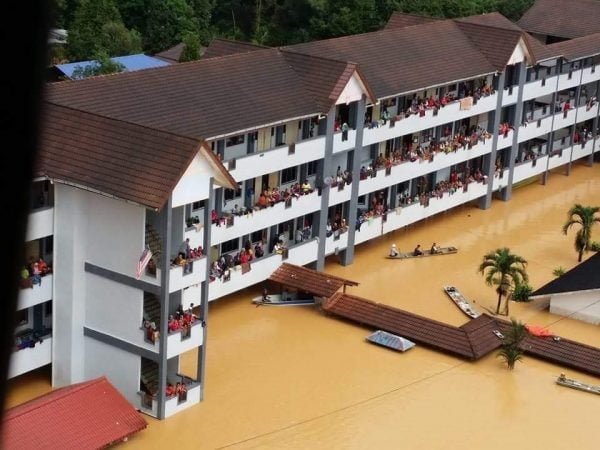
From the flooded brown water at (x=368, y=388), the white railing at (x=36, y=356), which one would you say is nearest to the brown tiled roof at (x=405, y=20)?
the flooded brown water at (x=368, y=388)

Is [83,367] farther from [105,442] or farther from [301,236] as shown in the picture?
[301,236]

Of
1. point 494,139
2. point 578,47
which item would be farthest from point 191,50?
point 578,47

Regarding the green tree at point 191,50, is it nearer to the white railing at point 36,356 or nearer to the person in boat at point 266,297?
the person in boat at point 266,297

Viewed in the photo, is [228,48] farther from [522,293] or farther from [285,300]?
[522,293]

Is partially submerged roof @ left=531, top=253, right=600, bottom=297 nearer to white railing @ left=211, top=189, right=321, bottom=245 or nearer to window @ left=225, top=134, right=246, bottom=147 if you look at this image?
white railing @ left=211, top=189, right=321, bottom=245

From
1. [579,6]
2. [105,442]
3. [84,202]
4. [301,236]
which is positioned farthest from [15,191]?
[579,6]

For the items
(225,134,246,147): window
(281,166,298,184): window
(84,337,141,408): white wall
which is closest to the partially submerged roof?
(281,166,298,184): window
